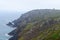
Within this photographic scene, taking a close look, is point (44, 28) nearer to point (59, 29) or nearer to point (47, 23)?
point (47, 23)

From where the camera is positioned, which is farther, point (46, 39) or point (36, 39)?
point (36, 39)

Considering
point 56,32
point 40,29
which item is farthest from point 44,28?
point 56,32

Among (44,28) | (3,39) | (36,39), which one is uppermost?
(3,39)

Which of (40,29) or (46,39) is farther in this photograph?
(40,29)

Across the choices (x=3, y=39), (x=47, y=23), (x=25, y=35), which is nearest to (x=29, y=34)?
(x=25, y=35)

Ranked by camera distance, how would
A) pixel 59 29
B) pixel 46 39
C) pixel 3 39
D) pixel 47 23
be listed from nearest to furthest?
pixel 46 39 → pixel 59 29 → pixel 47 23 → pixel 3 39

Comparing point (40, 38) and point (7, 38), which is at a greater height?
point (7, 38)

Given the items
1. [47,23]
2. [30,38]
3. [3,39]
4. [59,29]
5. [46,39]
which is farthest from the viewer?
[3,39]

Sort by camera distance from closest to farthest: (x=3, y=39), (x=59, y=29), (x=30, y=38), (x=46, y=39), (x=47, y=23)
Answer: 1. (x=46, y=39)
2. (x=59, y=29)
3. (x=30, y=38)
4. (x=47, y=23)
5. (x=3, y=39)

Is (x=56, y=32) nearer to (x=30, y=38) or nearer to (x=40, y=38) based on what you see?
(x=40, y=38)
